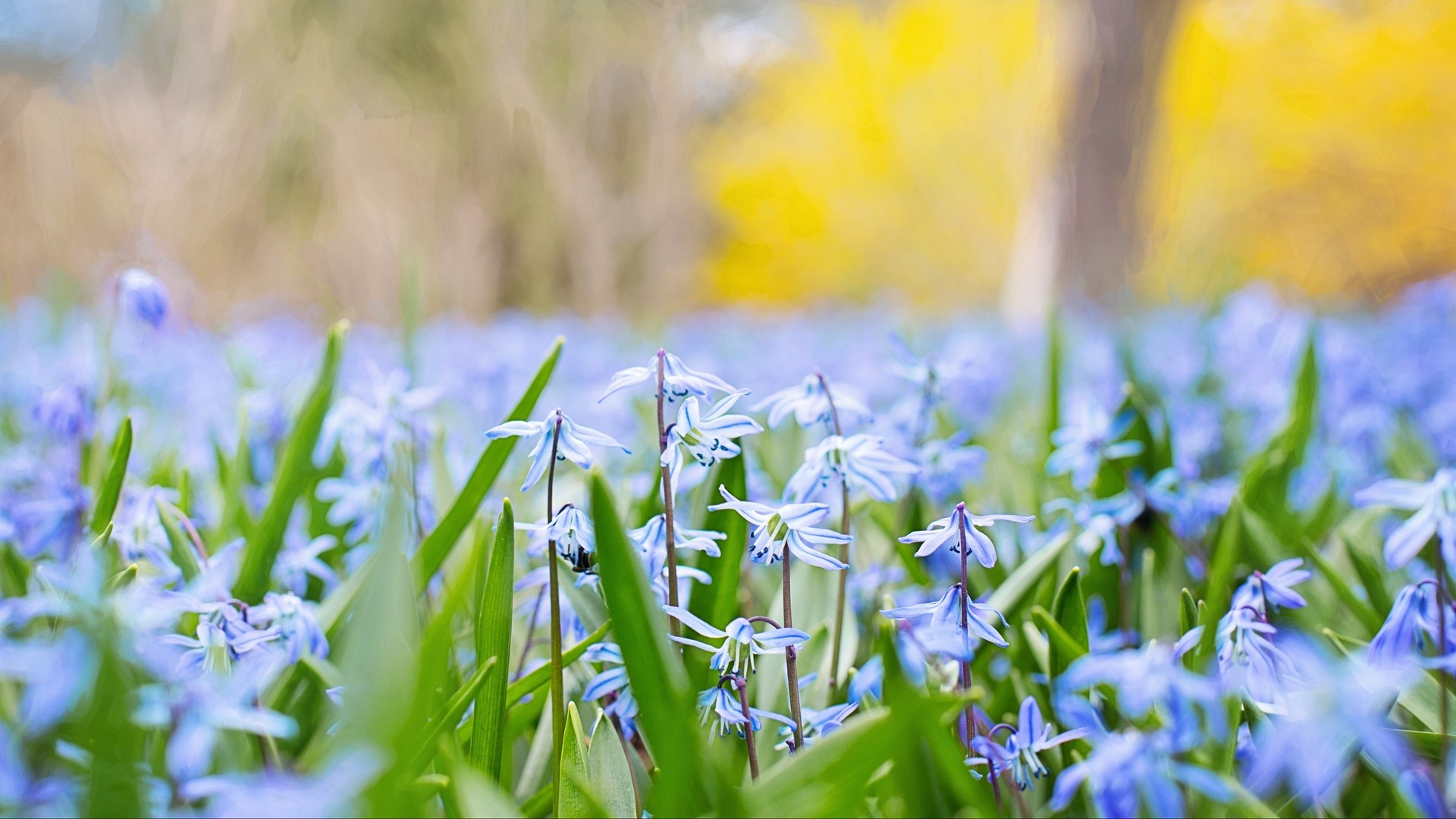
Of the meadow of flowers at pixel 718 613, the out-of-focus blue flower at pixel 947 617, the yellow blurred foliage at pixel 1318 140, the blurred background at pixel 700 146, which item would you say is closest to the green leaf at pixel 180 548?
the meadow of flowers at pixel 718 613

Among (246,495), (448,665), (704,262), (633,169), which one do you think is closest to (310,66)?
(633,169)

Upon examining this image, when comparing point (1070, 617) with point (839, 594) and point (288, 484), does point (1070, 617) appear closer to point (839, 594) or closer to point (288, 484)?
point (839, 594)

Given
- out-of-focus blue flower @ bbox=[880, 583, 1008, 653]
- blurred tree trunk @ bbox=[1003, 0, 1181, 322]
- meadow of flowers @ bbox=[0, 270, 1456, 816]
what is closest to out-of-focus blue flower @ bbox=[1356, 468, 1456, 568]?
meadow of flowers @ bbox=[0, 270, 1456, 816]

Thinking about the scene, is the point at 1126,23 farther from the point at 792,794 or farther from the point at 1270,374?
the point at 792,794

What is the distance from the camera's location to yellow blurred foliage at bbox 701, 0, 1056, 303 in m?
16.7

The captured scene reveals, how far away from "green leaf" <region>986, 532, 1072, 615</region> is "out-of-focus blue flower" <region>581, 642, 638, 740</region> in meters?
0.49

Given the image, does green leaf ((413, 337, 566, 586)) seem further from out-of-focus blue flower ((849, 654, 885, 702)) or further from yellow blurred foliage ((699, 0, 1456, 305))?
yellow blurred foliage ((699, 0, 1456, 305))

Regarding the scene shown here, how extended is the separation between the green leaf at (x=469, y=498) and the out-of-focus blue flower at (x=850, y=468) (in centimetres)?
34

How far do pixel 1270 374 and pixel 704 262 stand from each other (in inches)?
639

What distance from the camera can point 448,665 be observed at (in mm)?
982

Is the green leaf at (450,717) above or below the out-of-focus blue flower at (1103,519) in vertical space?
above

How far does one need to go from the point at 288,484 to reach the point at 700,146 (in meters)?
16.3

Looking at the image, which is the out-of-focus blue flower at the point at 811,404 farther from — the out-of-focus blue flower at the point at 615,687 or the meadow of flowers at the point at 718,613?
the out-of-focus blue flower at the point at 615,687

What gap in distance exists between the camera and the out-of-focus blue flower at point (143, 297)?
1.55 metres
